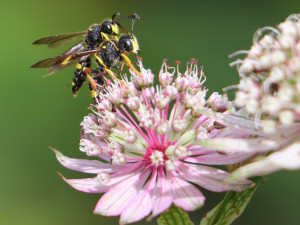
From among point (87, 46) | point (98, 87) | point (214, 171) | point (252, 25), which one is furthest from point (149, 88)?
point (252, 25)

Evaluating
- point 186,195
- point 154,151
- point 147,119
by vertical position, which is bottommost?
point 186,195

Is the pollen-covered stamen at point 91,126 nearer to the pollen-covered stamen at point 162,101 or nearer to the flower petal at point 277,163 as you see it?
the pollen-covered stamen at point 162,101

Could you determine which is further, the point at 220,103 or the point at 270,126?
the point at 220,103

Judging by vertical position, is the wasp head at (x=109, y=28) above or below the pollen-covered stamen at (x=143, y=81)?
above

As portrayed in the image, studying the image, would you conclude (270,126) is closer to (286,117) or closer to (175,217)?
(286,117)

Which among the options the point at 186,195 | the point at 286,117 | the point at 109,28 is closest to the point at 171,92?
the point at 186,195

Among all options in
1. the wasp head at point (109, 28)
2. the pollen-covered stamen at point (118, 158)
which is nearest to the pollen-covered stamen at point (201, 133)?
the pollen-covered stamen at point (118, 158)
